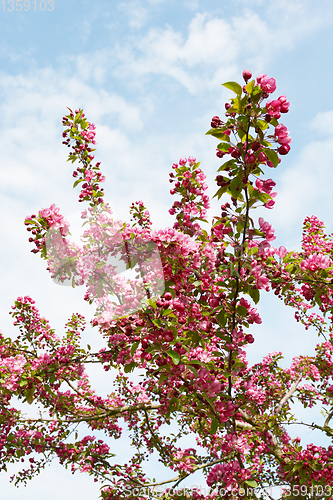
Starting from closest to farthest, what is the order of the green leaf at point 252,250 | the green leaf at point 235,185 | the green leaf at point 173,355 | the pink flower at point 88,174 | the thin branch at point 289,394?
the green leaf at point 173,355 → the green leaf at point 235,185 → the green leaf at point 252,250 → the pink flower at point 88,174 → the thin branch at point 289,394

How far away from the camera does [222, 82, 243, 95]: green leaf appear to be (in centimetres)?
247

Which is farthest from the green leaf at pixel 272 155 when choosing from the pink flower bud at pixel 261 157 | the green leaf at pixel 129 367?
the green leaf at pixel 129 367

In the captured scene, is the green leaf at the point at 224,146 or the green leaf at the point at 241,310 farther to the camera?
the green leaf at the point at 241,310

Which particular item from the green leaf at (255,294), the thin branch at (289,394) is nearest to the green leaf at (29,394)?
the green leaf at (255,294)

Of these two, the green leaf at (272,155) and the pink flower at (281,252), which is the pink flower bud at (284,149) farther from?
the pink flower at (281,252)

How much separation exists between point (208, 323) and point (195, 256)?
2.36 ft

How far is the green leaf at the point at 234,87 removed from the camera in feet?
8.09

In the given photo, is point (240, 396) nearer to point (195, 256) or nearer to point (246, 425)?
point (195, 256)

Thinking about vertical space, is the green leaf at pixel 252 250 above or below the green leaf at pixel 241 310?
above

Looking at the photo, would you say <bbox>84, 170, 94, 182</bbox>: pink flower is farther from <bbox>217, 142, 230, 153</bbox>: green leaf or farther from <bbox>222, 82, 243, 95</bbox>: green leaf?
<bbox>222, 82, 243, 95</bbox>: green leaf

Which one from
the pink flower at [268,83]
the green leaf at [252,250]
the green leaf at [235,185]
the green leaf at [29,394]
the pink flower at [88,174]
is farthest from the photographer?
the green leaf at [29,394]

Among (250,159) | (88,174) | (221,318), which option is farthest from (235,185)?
(88,174)

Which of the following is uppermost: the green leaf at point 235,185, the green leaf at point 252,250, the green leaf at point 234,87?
the green leaf at point 234,87

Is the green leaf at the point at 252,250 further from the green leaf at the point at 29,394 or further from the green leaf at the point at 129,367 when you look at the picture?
the green leaf at the point at 29,394
